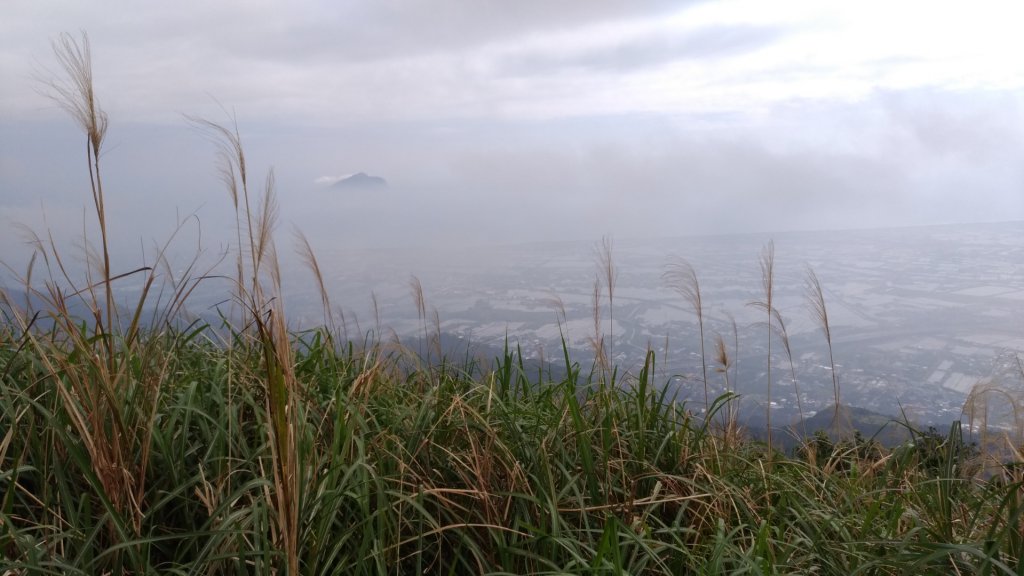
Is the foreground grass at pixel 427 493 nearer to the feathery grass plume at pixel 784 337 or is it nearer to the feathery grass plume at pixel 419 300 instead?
the feathery grass plume at pixel 784 337

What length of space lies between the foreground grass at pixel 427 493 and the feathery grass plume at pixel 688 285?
800 millimetres

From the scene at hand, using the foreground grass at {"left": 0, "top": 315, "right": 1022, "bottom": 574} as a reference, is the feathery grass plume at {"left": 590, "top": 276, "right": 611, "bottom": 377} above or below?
above

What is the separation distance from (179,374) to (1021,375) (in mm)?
3430

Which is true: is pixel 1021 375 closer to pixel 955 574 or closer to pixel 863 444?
pixel 863 444

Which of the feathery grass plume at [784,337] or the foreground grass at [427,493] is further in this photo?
the feathery grass plume at [784,337]

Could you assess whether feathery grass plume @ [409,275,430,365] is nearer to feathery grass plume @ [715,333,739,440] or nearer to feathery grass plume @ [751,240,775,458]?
feathery grass plume @ [715,333,739,440]

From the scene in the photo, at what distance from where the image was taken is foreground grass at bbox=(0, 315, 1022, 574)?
1.62 meters

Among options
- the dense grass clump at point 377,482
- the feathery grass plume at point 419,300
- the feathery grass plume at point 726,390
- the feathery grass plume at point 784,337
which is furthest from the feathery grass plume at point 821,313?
the feathery grass plume at point 419,300

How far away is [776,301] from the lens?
3654mm

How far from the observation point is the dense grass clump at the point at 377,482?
1.58 m

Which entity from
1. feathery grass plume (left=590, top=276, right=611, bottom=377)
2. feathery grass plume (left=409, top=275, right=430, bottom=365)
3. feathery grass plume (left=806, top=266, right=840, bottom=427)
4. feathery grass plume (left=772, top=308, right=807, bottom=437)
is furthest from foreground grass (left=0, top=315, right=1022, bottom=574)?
feathery grass plume (left=409, top=275, right=430, bottom=365)

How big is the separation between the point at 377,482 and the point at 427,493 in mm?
260

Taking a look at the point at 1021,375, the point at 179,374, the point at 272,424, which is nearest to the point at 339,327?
Answer: the point at 179,374

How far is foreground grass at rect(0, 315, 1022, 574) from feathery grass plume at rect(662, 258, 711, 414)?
800 mm
